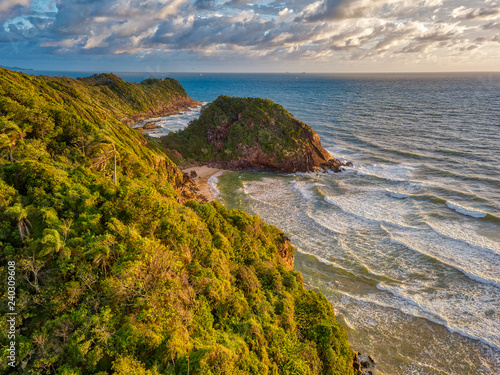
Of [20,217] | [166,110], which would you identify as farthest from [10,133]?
[166,110]

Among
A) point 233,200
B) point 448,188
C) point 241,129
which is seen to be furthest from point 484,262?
point 241,129

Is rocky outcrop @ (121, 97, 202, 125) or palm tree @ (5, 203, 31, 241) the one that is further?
rocky outcrop @ (121, 97, 202, 125)

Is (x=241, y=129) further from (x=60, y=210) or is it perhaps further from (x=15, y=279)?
(x=15, y=279)

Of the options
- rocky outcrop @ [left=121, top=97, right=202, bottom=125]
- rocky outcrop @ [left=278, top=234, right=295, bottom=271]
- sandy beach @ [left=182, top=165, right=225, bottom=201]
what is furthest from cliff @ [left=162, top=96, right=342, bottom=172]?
rocky outcrop @ [left=121, top=97, right=202, bottom=125]

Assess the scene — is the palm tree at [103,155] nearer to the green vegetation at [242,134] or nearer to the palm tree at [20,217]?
the palm tree at [20,217]

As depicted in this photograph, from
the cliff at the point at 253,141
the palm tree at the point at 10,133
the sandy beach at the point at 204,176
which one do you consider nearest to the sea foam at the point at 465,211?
the cliff at the point at 253,141

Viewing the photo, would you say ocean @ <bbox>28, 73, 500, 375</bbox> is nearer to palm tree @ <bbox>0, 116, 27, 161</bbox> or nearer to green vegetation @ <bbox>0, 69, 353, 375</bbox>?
green vegetation @ <bbox>0, 69, 353, 375</bbox>
